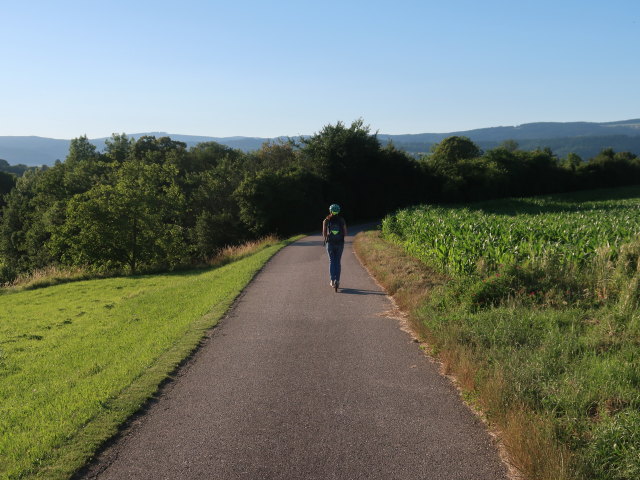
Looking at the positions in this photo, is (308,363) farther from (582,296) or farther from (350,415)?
(582,296)

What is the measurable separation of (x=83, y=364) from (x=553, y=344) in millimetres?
6869

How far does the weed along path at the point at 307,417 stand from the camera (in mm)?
4375

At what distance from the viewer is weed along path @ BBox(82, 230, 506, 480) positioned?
4.38m

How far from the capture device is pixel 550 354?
6.36 m

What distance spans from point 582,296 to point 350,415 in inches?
242

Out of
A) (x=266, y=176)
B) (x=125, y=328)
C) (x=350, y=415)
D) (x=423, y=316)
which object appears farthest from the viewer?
(x=266, y=176)

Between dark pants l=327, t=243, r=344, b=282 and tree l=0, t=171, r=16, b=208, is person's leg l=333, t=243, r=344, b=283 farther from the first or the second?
tree l=0, t=171, r=16, b=208

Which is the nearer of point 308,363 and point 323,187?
point 308,363

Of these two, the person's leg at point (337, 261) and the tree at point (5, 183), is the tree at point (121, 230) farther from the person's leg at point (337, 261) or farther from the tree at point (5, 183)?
the tree at point (5, 183)

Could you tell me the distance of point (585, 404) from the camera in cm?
502

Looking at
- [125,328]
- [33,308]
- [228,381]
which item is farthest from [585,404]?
[33,308]

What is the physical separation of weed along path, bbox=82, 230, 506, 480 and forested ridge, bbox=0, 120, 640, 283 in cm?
2373

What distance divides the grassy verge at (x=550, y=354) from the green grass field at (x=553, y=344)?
14 mm

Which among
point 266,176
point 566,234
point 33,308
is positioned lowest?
point 33,308
